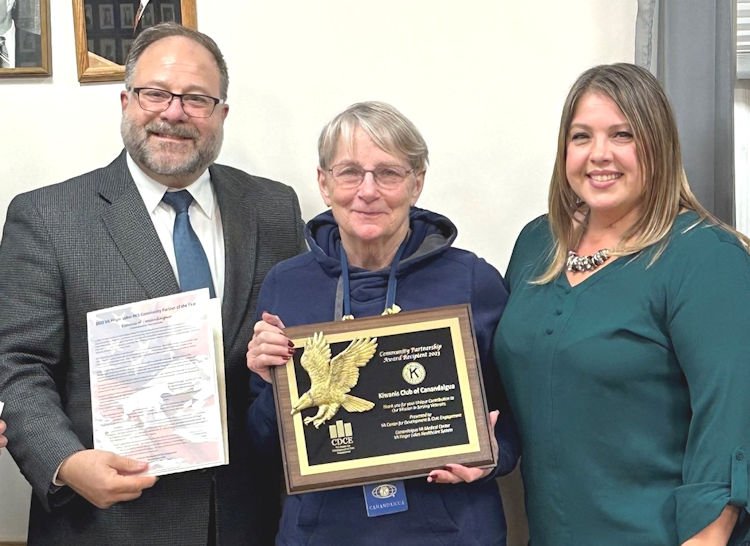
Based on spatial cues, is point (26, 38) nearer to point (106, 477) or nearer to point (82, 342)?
point (82, 342)

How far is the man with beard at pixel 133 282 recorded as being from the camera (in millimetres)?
2168

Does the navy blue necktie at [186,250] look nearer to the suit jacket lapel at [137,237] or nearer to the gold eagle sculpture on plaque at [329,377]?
the suit jacket lapel at [137,237]

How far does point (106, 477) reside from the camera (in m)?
2.01

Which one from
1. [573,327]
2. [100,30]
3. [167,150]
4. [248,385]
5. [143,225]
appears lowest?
[248,385]

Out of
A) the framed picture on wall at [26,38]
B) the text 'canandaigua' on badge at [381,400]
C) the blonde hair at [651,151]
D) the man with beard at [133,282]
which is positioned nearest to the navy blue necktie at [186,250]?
the man with beard at [133,282]

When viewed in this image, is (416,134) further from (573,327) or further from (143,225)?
(143,225)

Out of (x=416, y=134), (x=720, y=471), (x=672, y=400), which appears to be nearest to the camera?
(x=720, y=471)

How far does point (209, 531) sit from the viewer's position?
90.4 inches

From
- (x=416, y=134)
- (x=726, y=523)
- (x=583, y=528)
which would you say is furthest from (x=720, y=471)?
(x=416, y=134)

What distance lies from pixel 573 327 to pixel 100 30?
1.67 m

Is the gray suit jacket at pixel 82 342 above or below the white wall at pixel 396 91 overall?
below

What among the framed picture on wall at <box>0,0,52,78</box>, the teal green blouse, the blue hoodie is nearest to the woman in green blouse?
the teal green blouse

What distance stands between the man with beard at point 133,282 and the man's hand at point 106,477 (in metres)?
0.02

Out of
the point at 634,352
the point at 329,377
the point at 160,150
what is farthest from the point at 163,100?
the point at 634,352
